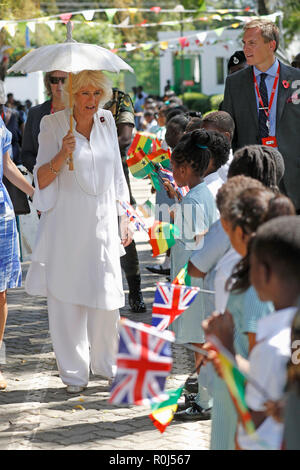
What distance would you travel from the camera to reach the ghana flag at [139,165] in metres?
6.39

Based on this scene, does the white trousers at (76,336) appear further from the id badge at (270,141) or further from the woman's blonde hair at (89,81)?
the id badge at (270,141)

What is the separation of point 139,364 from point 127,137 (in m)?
5.35

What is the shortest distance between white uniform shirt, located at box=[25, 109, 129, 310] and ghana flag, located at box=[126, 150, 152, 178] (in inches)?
23.9

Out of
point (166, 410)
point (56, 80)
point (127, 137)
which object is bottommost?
point (166, 410)

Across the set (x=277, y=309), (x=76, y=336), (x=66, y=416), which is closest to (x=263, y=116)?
(x=76, y=336)

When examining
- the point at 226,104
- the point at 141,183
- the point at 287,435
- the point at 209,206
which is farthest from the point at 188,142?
the point at 141,183

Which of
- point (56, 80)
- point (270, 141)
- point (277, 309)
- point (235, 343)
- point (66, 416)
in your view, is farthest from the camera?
point (56, 80)

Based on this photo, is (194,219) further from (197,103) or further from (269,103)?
(197,103)

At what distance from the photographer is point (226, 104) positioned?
6.41 m

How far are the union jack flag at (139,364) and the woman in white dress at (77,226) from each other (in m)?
3.09

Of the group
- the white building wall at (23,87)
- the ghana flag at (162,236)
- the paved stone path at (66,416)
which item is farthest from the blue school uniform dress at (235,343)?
the white building wall at (23,87)

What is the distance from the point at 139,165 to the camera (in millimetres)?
6441

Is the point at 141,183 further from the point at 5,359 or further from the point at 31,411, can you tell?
the point at 31,411

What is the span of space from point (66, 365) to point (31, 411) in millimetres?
426
